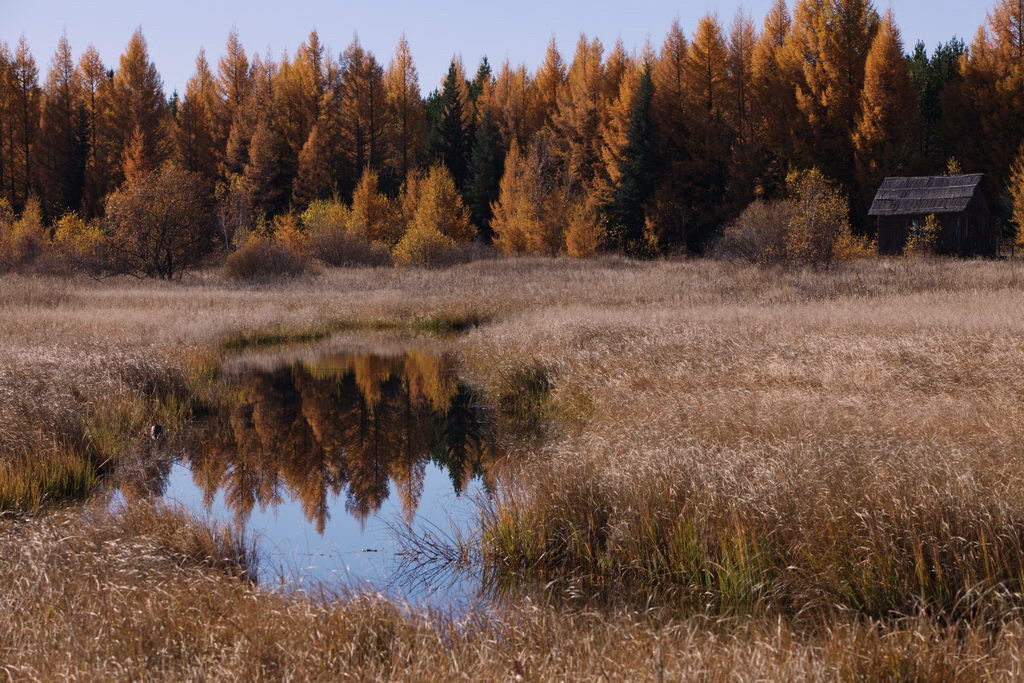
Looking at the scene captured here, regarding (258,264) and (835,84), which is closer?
(258,264)

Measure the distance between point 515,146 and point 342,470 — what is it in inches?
1574

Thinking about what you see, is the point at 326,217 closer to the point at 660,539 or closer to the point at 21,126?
the point at 21,126

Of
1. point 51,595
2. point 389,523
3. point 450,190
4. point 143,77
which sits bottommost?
point 389,523

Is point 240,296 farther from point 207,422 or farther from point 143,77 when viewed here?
point 143,77

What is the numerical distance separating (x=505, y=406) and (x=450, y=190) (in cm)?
3503

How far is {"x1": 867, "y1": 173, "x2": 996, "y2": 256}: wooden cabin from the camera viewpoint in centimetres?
3797

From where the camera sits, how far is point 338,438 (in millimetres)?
12945

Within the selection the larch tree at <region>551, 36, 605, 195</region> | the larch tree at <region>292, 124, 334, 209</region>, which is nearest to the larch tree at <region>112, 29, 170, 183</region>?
the larch tree at <region>292, 124, 334, 209</region>

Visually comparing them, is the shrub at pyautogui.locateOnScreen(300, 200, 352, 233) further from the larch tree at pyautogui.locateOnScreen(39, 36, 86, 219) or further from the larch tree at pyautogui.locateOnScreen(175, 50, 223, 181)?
the larch tree at pyautogui.locateOnScreen(39, 36, 86, 219)

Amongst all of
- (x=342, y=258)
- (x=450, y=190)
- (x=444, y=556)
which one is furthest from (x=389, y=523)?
(x=450, y=190)

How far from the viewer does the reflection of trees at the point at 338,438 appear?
1011 centimetres

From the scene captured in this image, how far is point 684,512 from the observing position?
6613 millimetres

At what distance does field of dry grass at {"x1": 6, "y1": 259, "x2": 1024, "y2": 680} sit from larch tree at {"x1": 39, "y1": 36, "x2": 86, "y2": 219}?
4538cm

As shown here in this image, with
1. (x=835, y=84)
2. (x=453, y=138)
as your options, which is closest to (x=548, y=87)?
(x=453, y=138)
